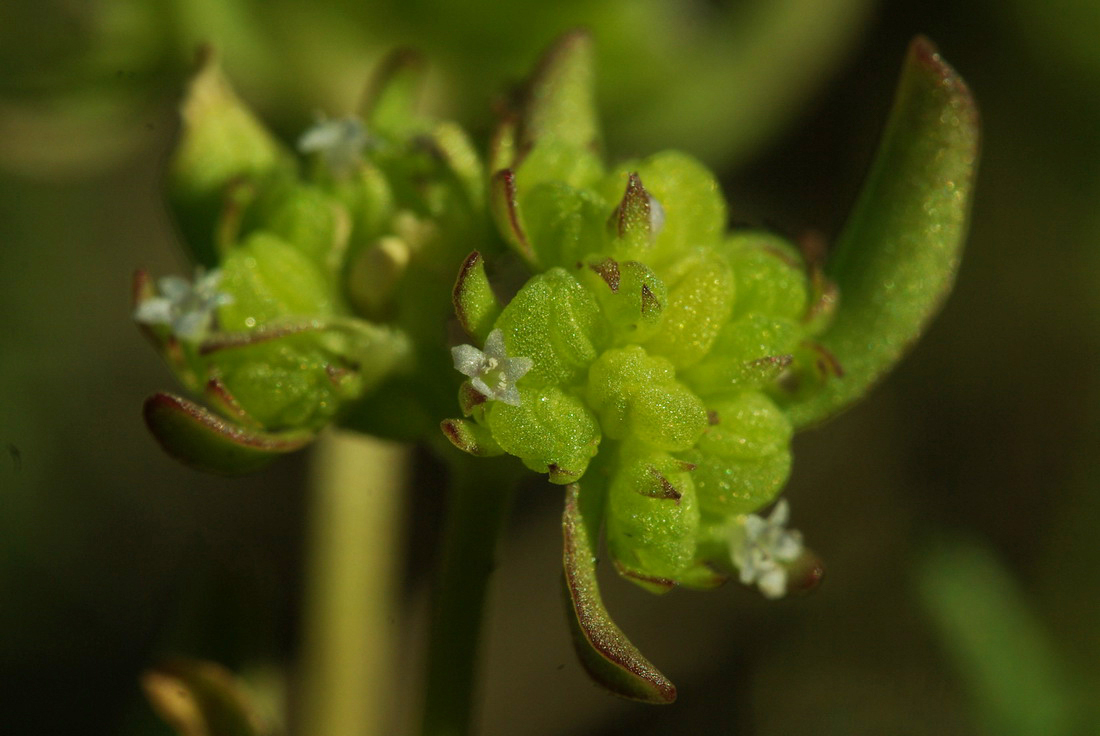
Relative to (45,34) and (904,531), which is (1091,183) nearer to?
→ (904,531)

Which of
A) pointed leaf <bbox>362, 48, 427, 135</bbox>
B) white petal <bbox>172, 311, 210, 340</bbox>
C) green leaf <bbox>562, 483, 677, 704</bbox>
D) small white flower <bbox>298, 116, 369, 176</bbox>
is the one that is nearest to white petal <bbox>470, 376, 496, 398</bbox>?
green leaf <bbox>562, 483, 677, 704</bbox>

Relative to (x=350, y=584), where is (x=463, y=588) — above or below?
above

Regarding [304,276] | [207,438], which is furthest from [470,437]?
[304,276]

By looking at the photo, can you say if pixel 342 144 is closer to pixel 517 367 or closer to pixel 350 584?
pixel 517 367

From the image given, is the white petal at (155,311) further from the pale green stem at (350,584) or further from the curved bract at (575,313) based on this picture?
the pale green stem at (350,584)

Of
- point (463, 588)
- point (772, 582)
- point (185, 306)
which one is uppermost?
point (772, 582)

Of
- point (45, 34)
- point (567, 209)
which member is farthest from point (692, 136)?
point (567, 209)
